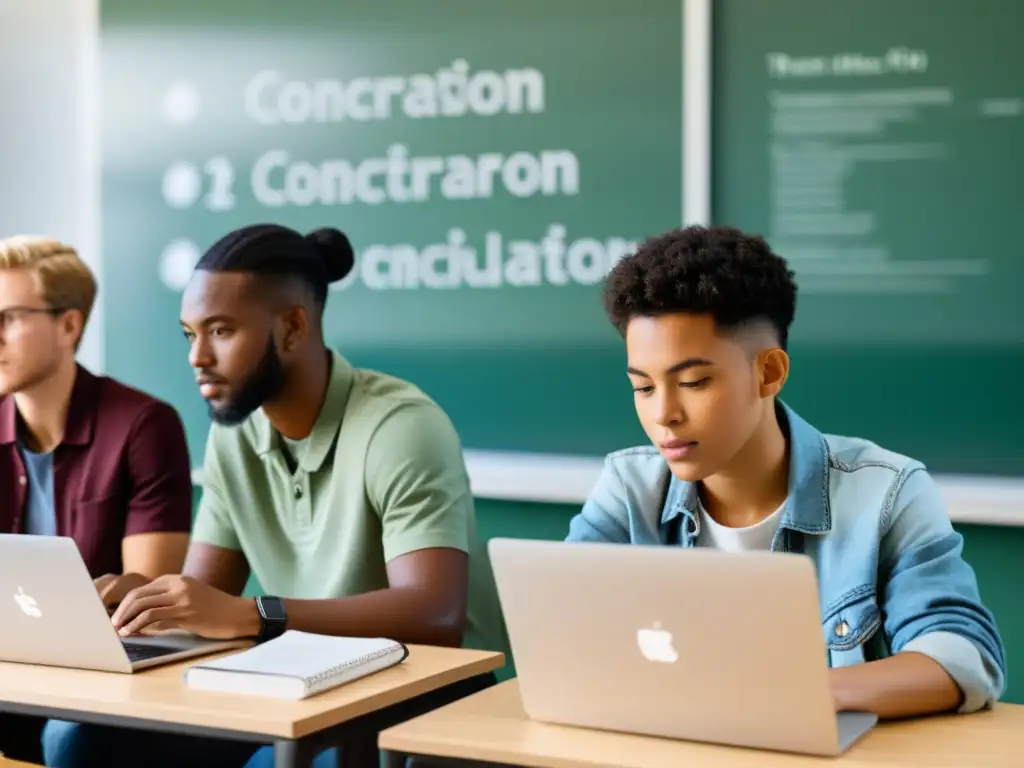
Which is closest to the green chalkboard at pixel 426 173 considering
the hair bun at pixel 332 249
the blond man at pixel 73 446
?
the hair bun at pixel 332 249

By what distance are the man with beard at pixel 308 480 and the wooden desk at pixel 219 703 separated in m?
0.33

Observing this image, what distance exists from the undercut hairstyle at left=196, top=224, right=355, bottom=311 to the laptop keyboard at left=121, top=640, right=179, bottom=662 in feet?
2.42

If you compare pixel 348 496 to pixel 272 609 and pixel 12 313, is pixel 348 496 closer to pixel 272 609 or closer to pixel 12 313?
pixel 272 609

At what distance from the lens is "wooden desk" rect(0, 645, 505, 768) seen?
166cm

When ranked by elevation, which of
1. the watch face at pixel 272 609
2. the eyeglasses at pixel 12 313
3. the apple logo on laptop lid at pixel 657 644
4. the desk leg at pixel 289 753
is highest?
the eyeglasses at pixel 12 313

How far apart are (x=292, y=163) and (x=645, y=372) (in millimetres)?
2089

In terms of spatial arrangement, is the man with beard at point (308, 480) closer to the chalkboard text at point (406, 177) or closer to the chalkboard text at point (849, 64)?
the chalkboard text at point (406, 177)

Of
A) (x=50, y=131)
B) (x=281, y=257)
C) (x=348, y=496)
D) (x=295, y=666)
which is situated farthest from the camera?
(x=50, y=131)

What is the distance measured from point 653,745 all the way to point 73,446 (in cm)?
153

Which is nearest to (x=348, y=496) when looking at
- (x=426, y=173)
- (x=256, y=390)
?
(x=256, y=390)

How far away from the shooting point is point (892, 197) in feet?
9.79

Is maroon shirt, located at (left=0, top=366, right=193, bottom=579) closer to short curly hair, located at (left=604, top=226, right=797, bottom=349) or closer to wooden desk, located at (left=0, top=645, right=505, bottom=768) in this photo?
wooden desk, located at (left=0, top=645, right=505, bottom=768)

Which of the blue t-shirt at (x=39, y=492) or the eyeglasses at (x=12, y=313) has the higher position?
the eyeglasses at (x=12, y=313)

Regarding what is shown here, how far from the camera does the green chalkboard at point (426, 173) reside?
3.29m
